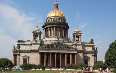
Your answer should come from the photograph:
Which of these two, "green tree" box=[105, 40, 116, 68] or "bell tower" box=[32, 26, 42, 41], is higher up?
"bell tower" box=[32, 26, 42, 41]

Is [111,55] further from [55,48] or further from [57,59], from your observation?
[57,59]

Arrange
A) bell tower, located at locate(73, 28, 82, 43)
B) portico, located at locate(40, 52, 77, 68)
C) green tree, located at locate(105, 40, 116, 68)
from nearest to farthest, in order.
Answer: green tree, located at locate(105, 40, 116, 68)
portico, located at locate(40, 52, 77, 68)
bell tower, located at locate(73, 28, 82, 43)

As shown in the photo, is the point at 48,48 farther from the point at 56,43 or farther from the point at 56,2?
the point at 56,2

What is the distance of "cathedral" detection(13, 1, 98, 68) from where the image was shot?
369 feet

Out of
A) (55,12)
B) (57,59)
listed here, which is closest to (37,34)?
(55,12)

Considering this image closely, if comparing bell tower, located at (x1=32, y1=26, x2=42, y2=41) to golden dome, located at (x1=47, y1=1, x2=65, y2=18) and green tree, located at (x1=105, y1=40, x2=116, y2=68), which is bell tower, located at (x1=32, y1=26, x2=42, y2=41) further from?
green tree, located at (x1=105, y1=40, x2=116, y2=68)

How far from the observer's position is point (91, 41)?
120250 millimetres

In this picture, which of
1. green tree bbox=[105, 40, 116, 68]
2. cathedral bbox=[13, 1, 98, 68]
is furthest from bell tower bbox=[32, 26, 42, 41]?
green tree bbox=[105, 40, 116, 68]

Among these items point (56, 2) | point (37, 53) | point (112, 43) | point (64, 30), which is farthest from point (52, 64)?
point (112, 43)

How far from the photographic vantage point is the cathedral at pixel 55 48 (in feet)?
369

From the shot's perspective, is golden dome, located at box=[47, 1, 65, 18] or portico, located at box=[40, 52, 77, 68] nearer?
portico, located at box=[40, 52, 77, 68]

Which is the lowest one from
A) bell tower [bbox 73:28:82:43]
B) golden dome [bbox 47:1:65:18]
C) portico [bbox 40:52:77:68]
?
portico [bbox 40:52:77:68]

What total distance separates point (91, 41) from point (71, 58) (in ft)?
41.3

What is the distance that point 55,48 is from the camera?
112 meters
